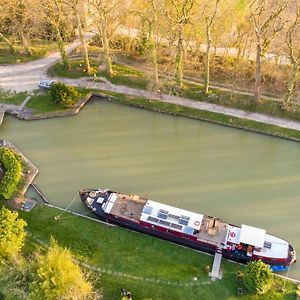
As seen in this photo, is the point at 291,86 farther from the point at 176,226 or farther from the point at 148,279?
the point at 148,279

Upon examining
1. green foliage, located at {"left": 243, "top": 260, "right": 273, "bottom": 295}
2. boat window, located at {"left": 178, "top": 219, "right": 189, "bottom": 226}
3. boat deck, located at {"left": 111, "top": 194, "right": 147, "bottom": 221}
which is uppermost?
boat window, located at {"left": 178, "top": 219, "right": 189, "bottom": 226}

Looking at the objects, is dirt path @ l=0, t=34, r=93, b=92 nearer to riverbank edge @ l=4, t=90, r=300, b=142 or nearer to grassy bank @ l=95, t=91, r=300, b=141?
riverbank edge @ l=4, t=90, r=300, b=142

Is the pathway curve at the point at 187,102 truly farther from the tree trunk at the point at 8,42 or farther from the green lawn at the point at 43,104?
the tree trunk at the point at 8,42

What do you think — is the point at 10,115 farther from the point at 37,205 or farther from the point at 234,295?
the point at 234,295

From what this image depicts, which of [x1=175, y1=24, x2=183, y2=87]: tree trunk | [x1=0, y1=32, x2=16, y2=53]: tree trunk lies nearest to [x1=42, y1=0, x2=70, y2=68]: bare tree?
[x1=0, y1=32, x2=16, y2=53]: tree trunk

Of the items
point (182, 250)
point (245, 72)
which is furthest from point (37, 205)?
point (245, 72)

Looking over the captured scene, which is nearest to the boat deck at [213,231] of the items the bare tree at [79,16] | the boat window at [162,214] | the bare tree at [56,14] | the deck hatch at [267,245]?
the boat window at [162,214]
